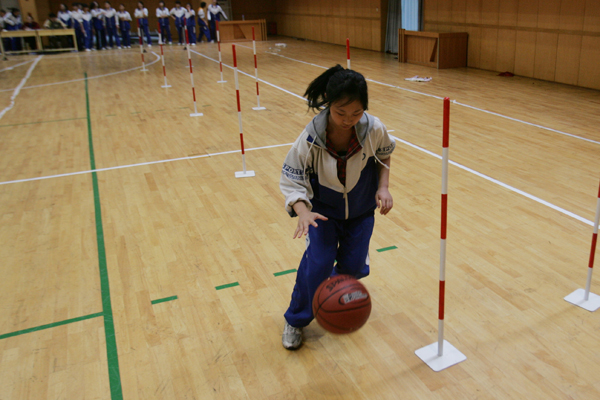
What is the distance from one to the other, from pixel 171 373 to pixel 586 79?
9313mm

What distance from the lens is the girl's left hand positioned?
2303 mm

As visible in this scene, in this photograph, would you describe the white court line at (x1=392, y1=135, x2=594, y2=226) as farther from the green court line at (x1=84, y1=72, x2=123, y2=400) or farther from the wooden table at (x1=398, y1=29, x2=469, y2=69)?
the wooden table at (x1=398, y1=29, x2=469, y2=69)

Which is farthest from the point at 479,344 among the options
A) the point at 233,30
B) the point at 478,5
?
the point at 233,30

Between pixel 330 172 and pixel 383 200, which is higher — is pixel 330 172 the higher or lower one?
the higher one

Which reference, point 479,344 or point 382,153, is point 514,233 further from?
point 382,153

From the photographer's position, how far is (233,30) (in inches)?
812

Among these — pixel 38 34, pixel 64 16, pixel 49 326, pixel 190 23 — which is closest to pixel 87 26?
pixel 64 16

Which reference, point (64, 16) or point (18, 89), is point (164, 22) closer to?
point (64, 16)

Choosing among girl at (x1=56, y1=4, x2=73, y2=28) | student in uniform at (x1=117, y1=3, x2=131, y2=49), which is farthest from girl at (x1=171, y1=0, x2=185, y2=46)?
girl at (x1=56, y1=4, x2=73, y2=28)

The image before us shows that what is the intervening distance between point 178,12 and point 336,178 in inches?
800

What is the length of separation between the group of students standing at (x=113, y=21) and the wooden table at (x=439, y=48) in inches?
418

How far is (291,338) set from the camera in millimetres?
2662

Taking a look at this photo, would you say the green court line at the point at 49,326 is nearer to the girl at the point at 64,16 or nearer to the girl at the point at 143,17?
the girl at the point at 143,17

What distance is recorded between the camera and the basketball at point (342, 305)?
2156mm
